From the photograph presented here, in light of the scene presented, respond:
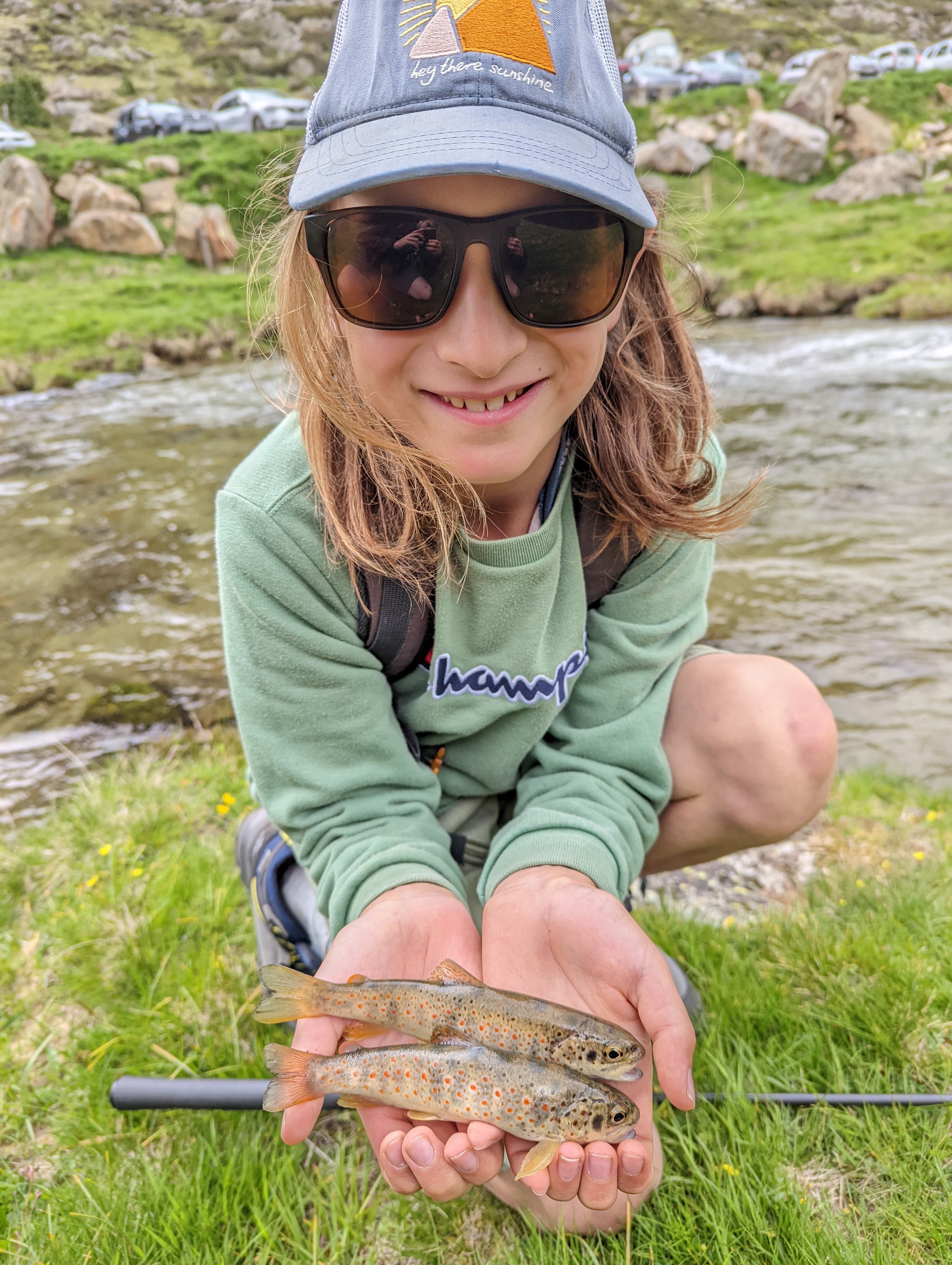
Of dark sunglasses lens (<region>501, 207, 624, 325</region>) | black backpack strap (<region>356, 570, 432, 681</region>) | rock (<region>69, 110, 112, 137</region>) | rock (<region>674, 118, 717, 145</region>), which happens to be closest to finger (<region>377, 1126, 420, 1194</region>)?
black backpack strap (<region>356, 570, 432, 681</region>)

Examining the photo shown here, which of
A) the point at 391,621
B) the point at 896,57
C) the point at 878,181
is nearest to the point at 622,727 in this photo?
the point at 391,621

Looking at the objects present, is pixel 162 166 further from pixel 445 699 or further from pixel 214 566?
pixel 445 699

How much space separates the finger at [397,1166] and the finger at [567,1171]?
253 mm

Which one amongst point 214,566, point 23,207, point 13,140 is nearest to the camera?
point 214,566

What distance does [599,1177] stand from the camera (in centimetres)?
155

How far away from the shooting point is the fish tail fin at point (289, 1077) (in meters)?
1.72

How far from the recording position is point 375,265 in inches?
71.3

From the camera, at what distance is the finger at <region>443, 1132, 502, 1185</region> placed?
1.59 m

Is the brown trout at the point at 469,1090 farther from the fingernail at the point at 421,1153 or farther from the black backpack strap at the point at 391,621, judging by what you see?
the black backpack strap at the point at 391,621

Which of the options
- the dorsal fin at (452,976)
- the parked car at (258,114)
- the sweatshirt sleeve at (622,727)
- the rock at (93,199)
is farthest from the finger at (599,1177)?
the parked car at (258,114)

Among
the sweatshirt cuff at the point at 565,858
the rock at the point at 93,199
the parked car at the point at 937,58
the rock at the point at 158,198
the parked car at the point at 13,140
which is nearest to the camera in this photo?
the sweatshirt cuff at the point at 565,858

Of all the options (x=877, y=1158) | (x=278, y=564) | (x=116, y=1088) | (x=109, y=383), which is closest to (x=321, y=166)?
(x=278, y=564)

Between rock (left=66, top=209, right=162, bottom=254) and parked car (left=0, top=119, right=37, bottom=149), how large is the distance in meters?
7.03

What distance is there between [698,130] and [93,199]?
29.5 m
